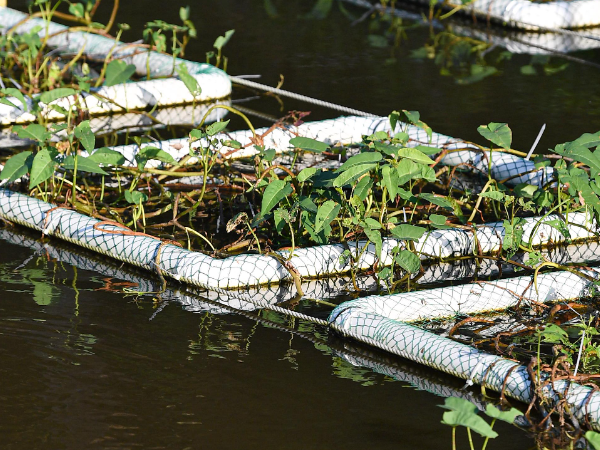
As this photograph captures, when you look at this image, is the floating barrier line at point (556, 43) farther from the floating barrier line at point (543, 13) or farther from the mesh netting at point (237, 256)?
the mesh netting at point (237, 256)

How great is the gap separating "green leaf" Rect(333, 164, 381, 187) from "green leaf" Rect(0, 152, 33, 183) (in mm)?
1181

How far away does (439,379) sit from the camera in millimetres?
2793

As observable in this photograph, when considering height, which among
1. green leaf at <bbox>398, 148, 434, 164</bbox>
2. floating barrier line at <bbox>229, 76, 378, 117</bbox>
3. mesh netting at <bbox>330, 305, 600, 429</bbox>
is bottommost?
mesh netting at <bbox>330, 305, 600, 429</bbox>

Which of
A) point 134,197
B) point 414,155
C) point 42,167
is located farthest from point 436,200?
point 42,167

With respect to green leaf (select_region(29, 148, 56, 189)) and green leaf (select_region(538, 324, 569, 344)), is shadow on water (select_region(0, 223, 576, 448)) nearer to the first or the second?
green leaf (select_region(538, 324, 569, 344))

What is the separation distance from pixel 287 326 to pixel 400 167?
2.16 feet

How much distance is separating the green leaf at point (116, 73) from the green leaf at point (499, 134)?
202 centimetres

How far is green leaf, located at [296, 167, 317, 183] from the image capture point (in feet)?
11.4

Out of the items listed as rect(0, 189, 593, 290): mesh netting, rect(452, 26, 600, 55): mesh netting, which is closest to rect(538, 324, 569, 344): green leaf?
rect(0, 189, 593, 290): mesh netting

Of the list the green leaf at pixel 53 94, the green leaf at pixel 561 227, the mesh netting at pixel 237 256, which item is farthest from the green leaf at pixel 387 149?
the green leaf at pixel 53 94

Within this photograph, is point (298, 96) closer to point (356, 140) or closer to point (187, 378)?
point (356, 140)

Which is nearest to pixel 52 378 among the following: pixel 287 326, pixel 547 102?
pixel 287 326

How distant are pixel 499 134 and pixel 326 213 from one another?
0.76 metres

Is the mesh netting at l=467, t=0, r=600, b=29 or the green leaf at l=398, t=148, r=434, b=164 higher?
the mesh netting at l=467, t=0, r=600, b=29
